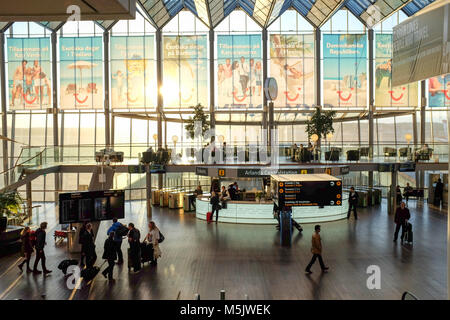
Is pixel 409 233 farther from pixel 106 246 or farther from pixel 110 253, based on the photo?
pixel 106 246

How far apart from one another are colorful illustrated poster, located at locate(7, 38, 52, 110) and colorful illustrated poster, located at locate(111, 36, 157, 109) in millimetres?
4771

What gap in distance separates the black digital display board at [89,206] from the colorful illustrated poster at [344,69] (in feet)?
75.4

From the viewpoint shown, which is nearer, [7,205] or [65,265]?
[65,265]

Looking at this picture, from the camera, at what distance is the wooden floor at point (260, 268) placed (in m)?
10.8

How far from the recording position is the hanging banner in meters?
8.17

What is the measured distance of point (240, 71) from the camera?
33.1m

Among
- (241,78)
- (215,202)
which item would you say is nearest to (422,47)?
(215,202)

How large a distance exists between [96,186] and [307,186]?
781 centimetres

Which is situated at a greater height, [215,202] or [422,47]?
[422,47]

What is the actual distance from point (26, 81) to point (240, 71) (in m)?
15.5

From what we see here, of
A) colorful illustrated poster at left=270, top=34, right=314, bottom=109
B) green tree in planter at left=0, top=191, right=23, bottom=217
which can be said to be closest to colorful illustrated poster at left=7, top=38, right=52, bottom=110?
colorful illustrated poster at left=270, top=34, right=314, bottom=109

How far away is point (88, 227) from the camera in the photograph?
12812 millimetres
